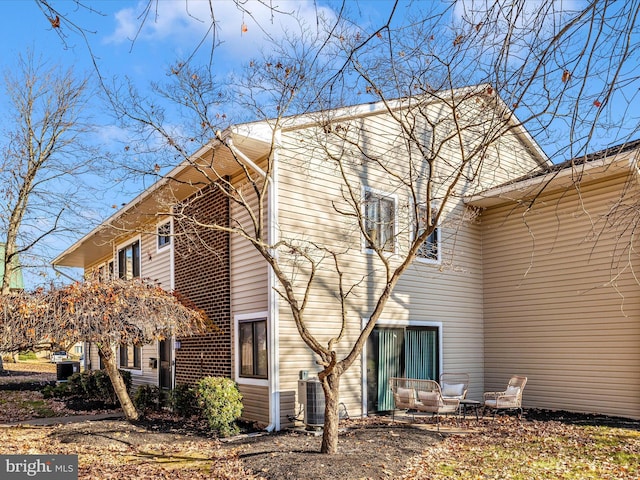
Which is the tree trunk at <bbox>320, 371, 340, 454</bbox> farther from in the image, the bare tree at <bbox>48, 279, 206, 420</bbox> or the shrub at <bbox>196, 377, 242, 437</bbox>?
the bare tree at <bbox>48, 279, 206, 420</bbox>

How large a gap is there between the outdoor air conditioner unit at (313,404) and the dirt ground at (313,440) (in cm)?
22

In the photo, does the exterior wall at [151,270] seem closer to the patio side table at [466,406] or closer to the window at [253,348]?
the window at [253,348]

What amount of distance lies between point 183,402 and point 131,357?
6.57m

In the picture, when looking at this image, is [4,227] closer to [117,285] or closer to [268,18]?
[117,285]

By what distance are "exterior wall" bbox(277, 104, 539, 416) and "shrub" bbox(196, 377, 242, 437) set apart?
941 mm

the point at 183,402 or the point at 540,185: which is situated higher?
the point at 540,185

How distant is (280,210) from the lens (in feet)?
34.1

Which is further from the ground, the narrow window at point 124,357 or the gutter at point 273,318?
the gutter at point 273,318

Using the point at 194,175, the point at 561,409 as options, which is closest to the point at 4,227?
the point at 194,175

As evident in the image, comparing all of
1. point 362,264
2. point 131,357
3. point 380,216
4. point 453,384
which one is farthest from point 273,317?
point 131,357

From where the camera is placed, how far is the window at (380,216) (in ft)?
38.5

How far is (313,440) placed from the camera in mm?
8867

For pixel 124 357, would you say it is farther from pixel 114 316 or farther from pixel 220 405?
pixel 220 405

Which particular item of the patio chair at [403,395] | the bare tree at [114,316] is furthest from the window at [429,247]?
the bare tree at [114,316]
